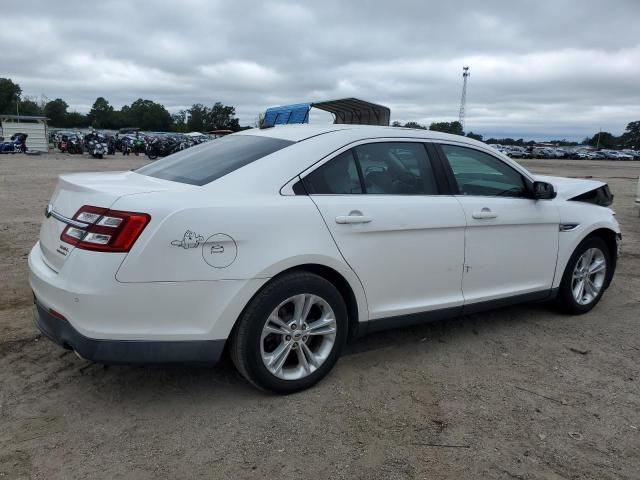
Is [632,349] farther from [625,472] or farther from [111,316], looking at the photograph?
[111,316]

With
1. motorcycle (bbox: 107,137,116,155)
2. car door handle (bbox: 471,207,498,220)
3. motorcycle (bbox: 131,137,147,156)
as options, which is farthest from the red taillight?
motorcycle (bbox: 107,137,116,155)

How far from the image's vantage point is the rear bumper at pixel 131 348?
2818 mm

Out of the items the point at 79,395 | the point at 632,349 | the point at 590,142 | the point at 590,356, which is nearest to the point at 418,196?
the point at 590,356

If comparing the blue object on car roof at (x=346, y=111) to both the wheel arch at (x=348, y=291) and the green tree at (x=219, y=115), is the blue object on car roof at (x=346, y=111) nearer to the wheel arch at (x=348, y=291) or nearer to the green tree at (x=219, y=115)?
the wheel arch at (x=348, y=291)

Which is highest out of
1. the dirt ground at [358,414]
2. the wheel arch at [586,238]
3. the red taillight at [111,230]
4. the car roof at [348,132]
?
the car roof at [348,132]

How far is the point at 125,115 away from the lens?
122625 millimetres

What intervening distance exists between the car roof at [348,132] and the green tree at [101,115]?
12396cm

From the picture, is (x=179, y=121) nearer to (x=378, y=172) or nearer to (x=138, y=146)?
(x=138, y=146)

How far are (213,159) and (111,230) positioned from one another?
1.02m

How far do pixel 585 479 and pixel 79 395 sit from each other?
2740mm

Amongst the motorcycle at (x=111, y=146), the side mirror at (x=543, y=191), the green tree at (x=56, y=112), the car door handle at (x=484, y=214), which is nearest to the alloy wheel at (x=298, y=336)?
the car door handle at (x=484, y=214)

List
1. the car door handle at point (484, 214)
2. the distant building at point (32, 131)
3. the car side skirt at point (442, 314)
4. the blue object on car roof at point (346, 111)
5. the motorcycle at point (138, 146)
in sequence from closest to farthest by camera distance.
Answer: the car side skirt at point (442, 314), the car door handle at point (484, 214), the blue object on car roof at point (346, 111), the distant building at point (32, 131), the motorcycle at point (138, 146)

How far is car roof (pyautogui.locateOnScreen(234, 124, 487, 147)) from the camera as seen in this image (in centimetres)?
367

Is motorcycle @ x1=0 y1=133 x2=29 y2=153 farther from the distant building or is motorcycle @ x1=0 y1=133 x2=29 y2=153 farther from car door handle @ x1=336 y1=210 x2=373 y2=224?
car door handle @ x1=336 y1=210 x2=373 y2=224
